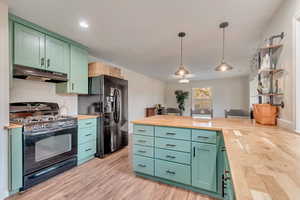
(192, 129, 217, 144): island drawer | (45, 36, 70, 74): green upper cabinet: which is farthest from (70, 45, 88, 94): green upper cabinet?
(192, 129, 217, 144): island drawer

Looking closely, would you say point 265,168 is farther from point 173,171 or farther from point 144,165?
point 144,165

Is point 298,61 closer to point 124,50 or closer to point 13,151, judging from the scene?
point 124,50

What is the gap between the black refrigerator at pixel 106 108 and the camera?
2873mm

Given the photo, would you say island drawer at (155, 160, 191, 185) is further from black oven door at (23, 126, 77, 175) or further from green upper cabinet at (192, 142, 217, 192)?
black oven door at (23, 126, 77, 175)

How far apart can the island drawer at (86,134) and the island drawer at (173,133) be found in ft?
5.18

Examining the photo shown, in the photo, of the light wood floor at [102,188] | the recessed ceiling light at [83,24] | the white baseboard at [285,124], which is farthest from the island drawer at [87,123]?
the white baseboard at [285,124]

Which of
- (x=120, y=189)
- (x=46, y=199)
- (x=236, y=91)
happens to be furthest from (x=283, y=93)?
(x=236, y=91)

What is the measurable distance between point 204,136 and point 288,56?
131 centimetres

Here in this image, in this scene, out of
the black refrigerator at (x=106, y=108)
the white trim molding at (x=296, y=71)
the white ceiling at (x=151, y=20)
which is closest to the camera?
the white trim molding at (x=296, y=71)

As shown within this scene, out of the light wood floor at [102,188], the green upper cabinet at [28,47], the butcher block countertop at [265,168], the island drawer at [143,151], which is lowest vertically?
the light wood floor at [102,188]

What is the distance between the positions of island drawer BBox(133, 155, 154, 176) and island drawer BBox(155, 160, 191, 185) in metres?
0.09

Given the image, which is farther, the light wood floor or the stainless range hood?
the stainless range hood

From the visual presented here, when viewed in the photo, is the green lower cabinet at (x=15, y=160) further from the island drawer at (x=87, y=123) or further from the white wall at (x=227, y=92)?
the white wall at (x=227, y=92)

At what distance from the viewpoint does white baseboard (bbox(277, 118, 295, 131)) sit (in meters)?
1.41
